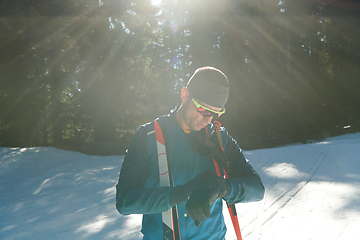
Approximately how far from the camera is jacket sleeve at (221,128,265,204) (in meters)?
1.53

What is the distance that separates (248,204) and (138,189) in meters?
4.70

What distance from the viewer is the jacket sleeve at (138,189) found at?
134 cm

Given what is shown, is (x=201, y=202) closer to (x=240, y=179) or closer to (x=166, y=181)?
(x=166, y=181)

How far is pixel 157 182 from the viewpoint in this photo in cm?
153

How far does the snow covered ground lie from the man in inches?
111

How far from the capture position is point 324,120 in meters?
20.5

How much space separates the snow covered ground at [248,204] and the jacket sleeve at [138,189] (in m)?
3.03

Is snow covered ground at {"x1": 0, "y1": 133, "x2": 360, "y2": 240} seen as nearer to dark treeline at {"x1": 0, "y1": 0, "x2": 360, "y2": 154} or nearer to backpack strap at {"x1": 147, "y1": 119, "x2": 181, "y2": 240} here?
backpack strap at {"x1": 147, "y1": 119, "x2": 181, "y2": 240}

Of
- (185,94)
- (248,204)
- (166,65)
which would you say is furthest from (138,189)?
(166,65)

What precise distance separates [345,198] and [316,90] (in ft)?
58.6

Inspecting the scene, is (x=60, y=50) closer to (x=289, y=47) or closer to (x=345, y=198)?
(x=345, y=198)

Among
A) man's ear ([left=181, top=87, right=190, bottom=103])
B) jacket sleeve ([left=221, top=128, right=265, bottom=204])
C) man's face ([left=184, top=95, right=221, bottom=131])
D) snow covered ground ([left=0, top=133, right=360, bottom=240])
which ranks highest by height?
man's ear ([left=181, top=87, right=190, bottom=103])

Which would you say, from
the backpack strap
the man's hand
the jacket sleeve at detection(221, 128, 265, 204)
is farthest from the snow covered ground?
the man's hand

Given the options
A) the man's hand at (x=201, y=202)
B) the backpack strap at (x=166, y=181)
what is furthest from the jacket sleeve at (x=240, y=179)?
the backpack strap at (x=166, y=181)
